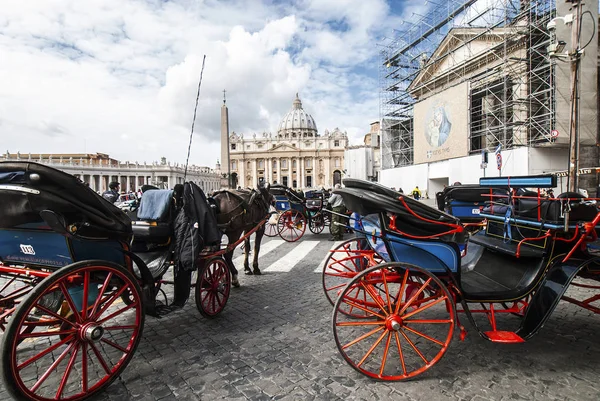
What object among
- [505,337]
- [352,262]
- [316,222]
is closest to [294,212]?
[316,222]

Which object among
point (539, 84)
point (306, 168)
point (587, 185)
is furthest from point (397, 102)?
point (306, 168)

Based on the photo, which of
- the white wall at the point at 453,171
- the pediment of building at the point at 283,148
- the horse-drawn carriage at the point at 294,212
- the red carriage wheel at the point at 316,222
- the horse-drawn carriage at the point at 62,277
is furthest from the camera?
the pediment of building at the point at 283,148

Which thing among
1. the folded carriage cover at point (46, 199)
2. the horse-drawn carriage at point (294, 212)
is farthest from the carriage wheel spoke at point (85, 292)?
the horse-drawn carriage at point (294, 212)

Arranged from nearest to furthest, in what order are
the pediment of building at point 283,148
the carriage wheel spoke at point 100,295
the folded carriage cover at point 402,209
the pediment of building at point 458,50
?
the carriage wheel spoke at point 100,295
the folded carriage cover at point 402,209
the pediment of building at point 458,50
the pediment of building at point 283,148

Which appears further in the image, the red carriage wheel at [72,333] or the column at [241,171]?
the column at [241,171]

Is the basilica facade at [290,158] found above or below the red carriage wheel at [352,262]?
above

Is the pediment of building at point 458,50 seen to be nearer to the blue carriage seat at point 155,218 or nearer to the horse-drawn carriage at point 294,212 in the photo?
the horse-drawn carriage at point 294,212

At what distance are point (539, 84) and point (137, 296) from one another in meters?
21.7

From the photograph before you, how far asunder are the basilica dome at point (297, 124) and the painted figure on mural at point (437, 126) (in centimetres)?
8192


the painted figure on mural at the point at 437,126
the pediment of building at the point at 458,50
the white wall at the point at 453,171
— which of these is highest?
the pediment of building at the point at 458,50

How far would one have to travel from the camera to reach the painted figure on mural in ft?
74.2

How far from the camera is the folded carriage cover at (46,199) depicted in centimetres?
227

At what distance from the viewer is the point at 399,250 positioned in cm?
279

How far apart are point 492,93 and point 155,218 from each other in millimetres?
21058
